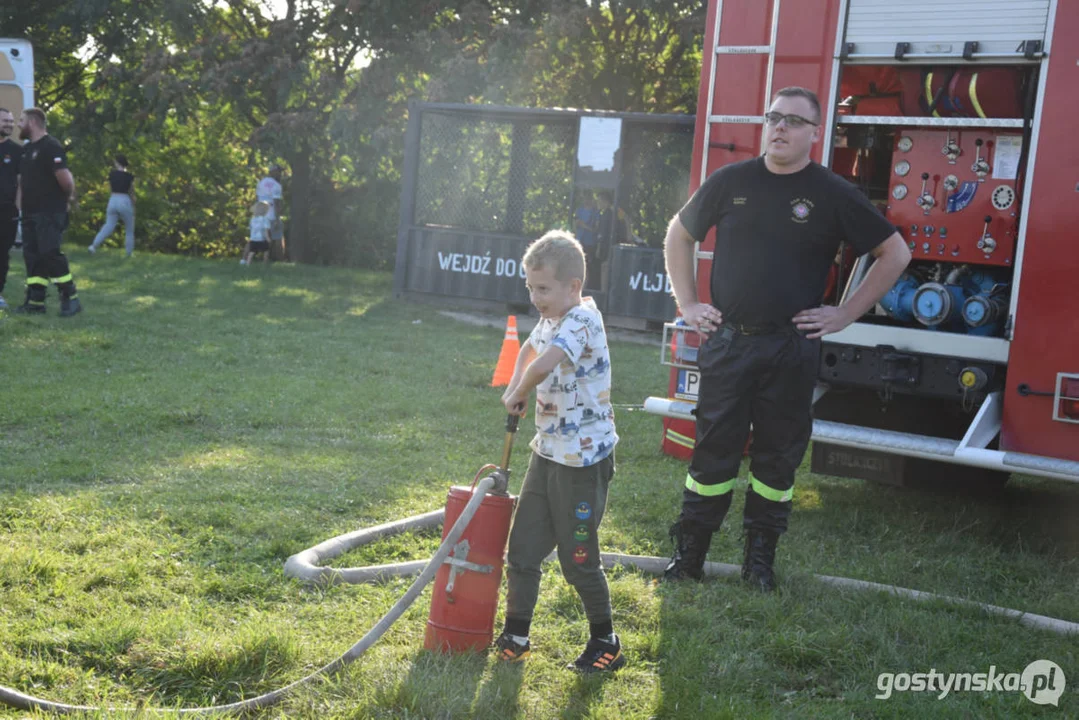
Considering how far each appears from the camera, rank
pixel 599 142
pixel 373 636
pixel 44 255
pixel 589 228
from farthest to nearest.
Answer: pixel 599 142, pixel 589 228, pixel 44 255, pixel 373 636

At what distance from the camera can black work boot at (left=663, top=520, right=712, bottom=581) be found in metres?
4.72

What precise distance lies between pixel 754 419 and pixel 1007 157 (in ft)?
8.34

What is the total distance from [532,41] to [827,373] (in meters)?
15.5

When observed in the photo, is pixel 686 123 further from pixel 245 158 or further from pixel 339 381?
pixel 245 158

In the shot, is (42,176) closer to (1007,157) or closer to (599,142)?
(599,142)

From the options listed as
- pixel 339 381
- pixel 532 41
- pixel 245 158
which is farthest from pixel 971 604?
pixel 245 158

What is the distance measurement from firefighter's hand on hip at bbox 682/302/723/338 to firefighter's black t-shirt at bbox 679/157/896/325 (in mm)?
48

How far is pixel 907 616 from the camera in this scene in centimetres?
432

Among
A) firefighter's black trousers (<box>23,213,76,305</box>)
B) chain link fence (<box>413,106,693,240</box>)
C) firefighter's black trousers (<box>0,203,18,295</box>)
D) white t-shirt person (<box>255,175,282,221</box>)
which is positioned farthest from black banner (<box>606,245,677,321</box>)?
white t-shirt person (<box>255,175,282,221</box>)

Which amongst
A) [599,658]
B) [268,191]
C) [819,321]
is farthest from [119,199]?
[599,658]

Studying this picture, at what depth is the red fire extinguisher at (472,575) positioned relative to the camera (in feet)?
11.8

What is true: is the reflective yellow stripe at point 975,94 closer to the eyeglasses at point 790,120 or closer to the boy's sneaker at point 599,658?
the eyeglasses at point 790,120

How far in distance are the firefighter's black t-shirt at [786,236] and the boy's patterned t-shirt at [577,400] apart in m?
1.03

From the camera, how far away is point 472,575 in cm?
362
